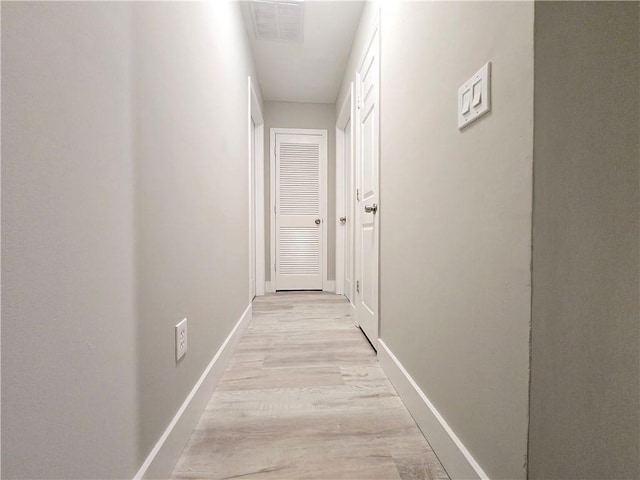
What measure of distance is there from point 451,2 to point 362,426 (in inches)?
55.6

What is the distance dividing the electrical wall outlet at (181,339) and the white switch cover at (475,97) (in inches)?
41.0

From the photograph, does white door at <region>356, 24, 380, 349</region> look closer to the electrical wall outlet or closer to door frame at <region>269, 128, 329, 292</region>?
the electrical wall outlet

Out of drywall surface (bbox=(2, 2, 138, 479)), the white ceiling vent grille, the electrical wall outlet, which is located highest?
Answer: the white ceiling vent grille

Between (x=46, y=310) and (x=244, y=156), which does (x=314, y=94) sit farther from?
(x=46, y=310)

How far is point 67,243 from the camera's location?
1.63ft

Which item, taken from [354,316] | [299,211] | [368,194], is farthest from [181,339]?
[299,211]

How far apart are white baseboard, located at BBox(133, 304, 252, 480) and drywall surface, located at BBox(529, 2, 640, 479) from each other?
2.86 ft

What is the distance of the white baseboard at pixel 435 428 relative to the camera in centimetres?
79

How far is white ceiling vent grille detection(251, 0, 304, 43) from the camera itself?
6.84 ft

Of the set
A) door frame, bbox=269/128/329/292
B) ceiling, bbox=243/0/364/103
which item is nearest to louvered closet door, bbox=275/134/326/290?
door frame, bbox=269/128/329/292

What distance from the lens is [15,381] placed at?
1.32ft

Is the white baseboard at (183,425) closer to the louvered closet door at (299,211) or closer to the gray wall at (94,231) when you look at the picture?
the gray wall at (94,231)

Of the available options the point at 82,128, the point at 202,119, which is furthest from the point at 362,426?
the point at 202,119

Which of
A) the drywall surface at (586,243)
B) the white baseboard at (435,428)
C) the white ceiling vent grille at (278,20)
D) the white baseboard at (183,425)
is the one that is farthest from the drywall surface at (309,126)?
the drywall surface at (586,243)
